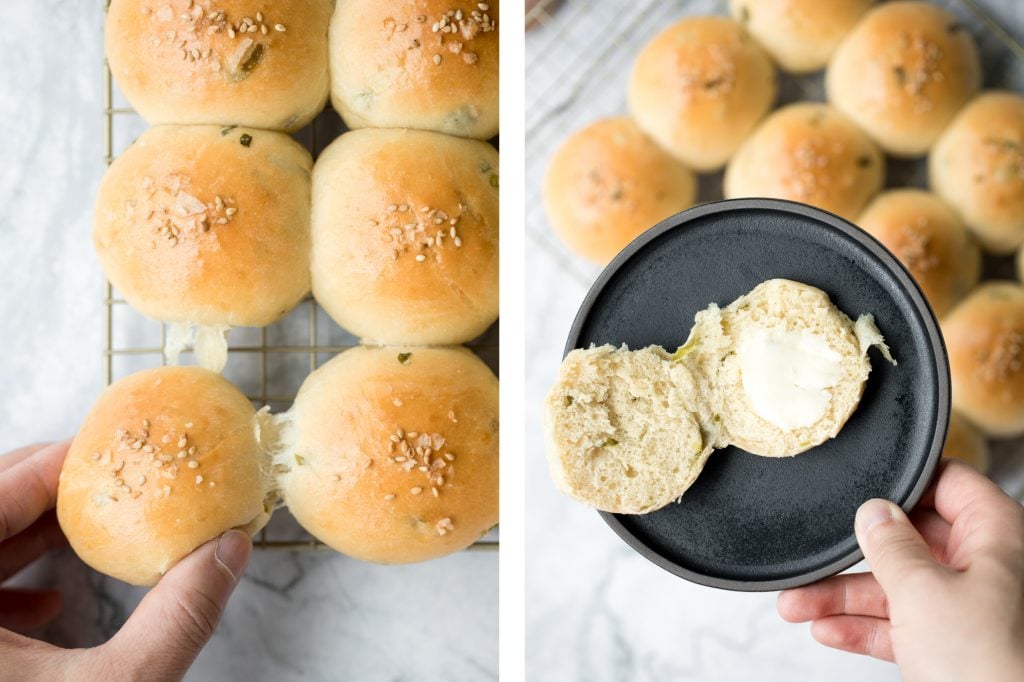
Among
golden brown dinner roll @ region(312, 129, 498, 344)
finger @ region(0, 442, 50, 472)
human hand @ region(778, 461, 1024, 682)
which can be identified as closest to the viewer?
human hand @ region(778, 461, 1024, 682)

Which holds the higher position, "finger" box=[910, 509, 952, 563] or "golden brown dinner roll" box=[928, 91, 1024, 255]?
"golden brown dinner roll" box=[928, 91, 1024, 255]

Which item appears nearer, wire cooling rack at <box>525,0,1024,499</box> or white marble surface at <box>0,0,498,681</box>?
wire cooling rack at <box>525,0,1024,499</box>

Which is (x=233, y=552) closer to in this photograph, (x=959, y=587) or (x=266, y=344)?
(x=266, y=344)

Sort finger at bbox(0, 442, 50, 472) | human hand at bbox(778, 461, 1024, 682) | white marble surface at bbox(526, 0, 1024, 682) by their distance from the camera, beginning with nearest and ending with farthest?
1. human hand at bbox(778, 461, 1024, 682)
2. white marble surface at bbox(526, 0, 1024, 682)
3. finger at bbox(0, 442, 50, 472)

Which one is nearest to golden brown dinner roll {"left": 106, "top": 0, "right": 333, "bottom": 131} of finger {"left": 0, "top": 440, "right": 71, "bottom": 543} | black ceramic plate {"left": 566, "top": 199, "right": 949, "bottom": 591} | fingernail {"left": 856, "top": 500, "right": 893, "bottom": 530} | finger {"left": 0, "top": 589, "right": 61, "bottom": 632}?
finger {"left": 0, "top": 440, "right": 71, "bottom": 543}

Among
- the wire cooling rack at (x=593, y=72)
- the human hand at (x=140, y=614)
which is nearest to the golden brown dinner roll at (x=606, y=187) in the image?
the wire cooling rack at (x=593, y=72)

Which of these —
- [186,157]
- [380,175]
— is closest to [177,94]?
[186,157]

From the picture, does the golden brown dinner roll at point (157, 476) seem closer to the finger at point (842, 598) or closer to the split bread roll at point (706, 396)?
the split bread roll at point (706, 396)

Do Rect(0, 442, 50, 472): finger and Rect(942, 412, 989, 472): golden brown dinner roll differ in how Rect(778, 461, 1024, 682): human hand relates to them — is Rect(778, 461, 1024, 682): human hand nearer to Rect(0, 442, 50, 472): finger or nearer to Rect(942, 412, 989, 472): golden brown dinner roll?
Rect(942, 412, 989, 472): golden brown dinner roll

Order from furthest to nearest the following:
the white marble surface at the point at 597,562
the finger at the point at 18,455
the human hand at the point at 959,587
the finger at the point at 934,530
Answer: the finger at the point at 18,455 → the white marble surface at the point at 597,562 → the finger at the point at 934,530 → the human hand at the point at 959,587
